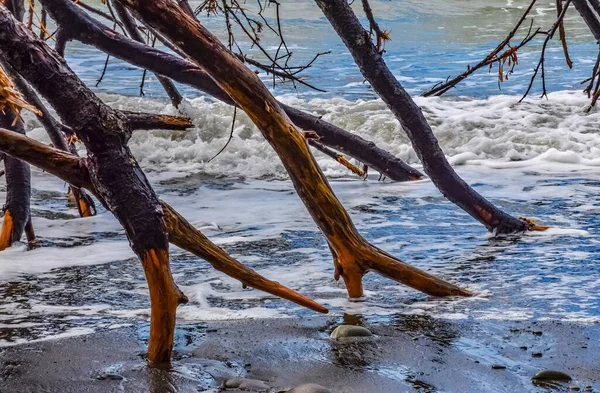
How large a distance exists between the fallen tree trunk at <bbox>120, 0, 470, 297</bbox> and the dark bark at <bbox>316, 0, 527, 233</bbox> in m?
1.11

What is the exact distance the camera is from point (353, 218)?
18.6 ft

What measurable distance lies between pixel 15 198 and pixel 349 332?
89.6 inches

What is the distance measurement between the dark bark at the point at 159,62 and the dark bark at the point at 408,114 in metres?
0.50

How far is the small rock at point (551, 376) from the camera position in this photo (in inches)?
103

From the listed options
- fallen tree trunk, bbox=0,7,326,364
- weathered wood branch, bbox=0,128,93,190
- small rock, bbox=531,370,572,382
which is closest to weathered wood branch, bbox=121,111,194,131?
fallen tree trunk, bbox=0,7,326,364

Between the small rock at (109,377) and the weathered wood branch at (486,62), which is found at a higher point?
the weathered wood branch at (486,62)

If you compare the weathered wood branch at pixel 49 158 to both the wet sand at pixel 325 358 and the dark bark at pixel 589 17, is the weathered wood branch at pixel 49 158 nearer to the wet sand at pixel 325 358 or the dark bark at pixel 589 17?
the wet sand at pixel 325 358

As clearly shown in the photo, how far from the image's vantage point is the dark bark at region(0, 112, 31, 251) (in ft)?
14.4

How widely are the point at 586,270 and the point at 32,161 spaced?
2703 mm

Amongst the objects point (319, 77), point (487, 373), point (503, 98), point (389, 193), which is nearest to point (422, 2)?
point (319, 77)

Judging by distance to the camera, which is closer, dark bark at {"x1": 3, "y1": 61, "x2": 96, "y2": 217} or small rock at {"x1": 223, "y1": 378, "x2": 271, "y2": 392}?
small rock at {"x1": 223, "y1": 378, "x2": 271, "y2": 392}

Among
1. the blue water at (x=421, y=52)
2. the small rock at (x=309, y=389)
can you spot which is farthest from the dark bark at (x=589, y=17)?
the blue water at (x=421, y=52)

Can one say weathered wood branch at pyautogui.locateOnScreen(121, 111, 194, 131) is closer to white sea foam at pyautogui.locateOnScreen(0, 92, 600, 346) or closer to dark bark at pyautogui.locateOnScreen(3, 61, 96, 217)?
white sea foam at pyautogui.locateOnScreen(0, 92, 600, 346)

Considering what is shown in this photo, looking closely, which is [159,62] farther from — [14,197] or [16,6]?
[14,197]
